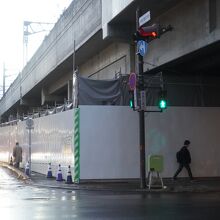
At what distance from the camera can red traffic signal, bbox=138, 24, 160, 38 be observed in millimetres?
19328

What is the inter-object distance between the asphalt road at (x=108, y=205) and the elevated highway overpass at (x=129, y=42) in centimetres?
550

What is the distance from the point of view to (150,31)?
63.8ft

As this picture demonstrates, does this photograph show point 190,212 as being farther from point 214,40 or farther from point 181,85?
point 181,85

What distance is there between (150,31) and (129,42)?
4.76 metres

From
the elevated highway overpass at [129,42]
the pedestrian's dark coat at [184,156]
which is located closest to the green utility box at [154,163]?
the pedestrian's dark coat at [184,156]

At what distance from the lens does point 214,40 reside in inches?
686

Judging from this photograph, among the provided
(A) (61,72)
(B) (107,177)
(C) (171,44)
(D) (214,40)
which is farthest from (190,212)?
(A) (61,72)

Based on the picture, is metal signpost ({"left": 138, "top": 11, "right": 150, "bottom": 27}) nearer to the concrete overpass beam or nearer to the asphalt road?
the asphalt road

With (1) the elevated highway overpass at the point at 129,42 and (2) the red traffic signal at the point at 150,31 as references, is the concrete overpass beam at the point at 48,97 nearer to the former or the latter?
(1) the elevated highway overpass at the point at 129,42

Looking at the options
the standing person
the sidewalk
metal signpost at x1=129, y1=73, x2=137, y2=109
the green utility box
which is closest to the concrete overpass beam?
the standing person

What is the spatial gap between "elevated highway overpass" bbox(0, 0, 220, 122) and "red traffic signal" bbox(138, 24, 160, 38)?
3.61 ft

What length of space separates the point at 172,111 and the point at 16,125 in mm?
21599

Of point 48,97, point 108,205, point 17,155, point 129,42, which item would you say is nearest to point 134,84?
point 129,42

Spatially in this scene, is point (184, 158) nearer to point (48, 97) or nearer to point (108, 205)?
point (108, 205)
